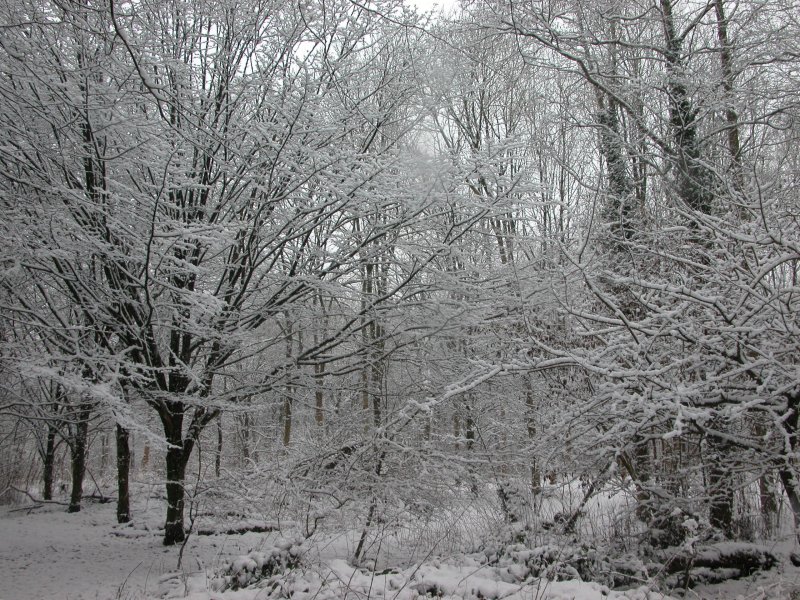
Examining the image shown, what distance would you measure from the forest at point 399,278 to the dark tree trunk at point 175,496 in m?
0.04

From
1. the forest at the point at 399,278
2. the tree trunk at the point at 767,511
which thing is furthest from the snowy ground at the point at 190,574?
the tree trunk at the point at 767,511

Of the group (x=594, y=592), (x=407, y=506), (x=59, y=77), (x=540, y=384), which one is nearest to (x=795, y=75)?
(x=540, y=384)

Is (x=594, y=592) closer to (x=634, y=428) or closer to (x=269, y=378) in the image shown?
(x=634, y=428)

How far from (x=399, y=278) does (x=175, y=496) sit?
403cm

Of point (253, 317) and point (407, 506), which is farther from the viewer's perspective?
point (253, 317)

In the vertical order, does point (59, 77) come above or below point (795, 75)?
below

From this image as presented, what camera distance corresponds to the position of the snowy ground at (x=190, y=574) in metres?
3.98

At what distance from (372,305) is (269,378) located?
151 centimetres

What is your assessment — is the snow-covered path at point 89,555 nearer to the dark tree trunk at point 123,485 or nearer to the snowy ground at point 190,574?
the snowy ground at point 190,574

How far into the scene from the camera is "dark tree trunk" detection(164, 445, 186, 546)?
643cm

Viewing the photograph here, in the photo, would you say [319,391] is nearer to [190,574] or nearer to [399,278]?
[399,278]

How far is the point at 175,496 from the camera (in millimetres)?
6793

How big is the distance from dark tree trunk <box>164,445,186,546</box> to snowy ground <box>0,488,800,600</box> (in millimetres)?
228

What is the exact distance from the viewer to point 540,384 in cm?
683
